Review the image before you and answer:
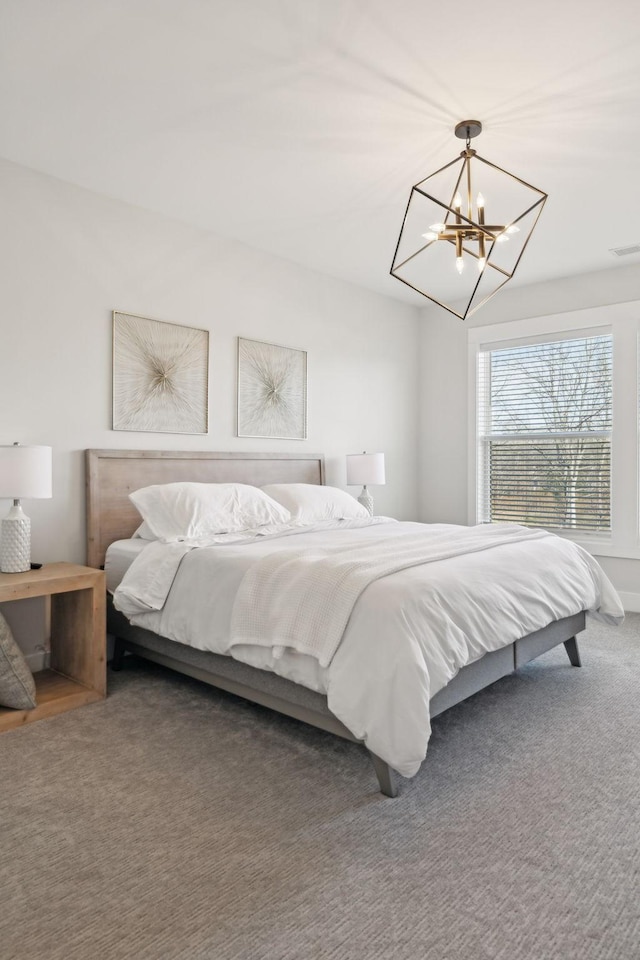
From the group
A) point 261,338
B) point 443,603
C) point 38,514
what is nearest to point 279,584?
point 443,603

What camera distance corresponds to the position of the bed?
2338 millimetres

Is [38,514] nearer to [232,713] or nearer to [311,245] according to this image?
[232,713]

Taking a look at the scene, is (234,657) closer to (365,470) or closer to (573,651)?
(573,651)

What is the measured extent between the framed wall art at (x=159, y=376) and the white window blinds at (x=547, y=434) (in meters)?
2.76

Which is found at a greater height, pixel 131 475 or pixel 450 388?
pixel 450 388

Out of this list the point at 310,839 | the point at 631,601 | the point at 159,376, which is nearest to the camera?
the point at 310,839

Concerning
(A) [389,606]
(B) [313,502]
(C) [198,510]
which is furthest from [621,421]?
(A) [389,606]

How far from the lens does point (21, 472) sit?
113 inches

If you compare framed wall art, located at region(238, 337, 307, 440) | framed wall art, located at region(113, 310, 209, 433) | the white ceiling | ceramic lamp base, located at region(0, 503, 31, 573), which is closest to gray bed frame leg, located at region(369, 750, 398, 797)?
ceramic lamp base, located at region(0, 503, 31, 573)

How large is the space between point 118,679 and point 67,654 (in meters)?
0.29

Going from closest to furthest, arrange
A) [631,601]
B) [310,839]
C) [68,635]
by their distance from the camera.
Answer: [310,839] → [68,635] → [631,601]

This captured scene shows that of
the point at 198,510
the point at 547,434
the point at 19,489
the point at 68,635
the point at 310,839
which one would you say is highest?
the point at 547,434

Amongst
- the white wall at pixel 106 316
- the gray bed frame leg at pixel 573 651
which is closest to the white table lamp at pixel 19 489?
the white wall at pixel 106 316

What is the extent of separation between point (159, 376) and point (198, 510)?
99 centimetres
